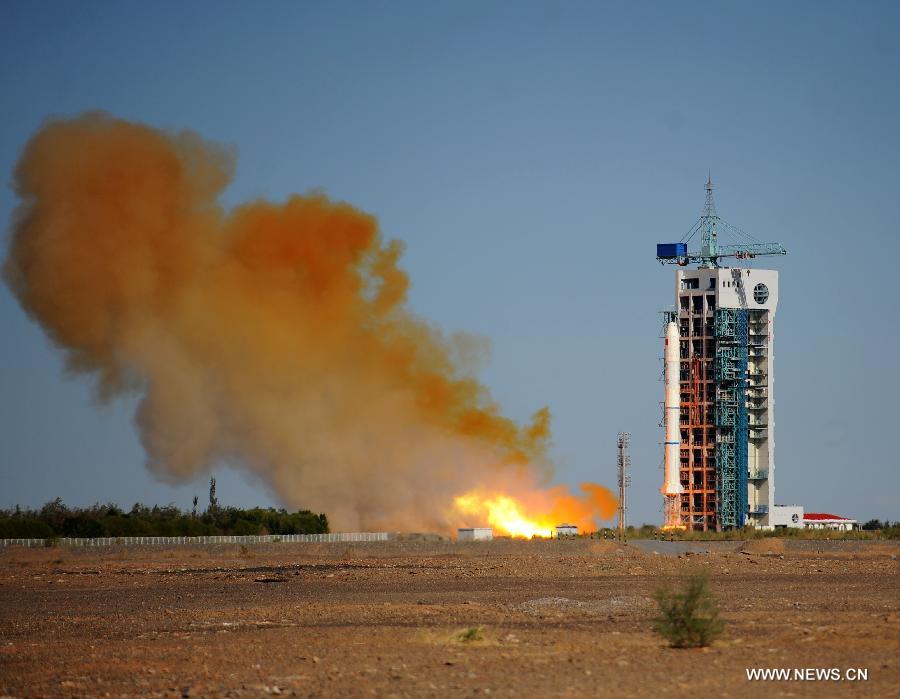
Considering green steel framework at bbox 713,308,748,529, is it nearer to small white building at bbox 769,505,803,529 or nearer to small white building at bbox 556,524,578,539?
small white building at bbox 769,505,803,529

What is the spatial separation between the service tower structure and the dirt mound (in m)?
17.7

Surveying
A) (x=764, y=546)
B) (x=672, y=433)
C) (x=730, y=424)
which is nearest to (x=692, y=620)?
(x=764, y=546)

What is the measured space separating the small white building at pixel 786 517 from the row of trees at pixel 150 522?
32.8 meters

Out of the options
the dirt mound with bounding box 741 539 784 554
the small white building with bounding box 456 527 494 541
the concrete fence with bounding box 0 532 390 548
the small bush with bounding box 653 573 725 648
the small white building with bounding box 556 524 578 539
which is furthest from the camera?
the small white building with bounding box 556 524 578 539

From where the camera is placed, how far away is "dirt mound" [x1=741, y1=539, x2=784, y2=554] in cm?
6895

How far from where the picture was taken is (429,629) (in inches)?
1154

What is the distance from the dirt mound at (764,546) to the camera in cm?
6895

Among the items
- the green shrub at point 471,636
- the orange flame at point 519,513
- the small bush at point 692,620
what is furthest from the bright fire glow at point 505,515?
the small bush at point 692,620

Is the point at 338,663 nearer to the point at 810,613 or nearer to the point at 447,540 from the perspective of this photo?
the point at 810,613

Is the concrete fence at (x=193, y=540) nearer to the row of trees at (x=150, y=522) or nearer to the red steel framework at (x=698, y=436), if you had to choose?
the row of trees at (x=150, y=522)

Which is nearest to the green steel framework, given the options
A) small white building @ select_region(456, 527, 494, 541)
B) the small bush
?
small white building @ select_region(456, 527, 494, 541)

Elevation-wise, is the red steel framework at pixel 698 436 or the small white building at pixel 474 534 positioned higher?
the red steel framework at pixel 698 436

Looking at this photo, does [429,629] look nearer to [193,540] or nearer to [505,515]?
[193,540]

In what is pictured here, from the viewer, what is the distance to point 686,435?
320 ft
